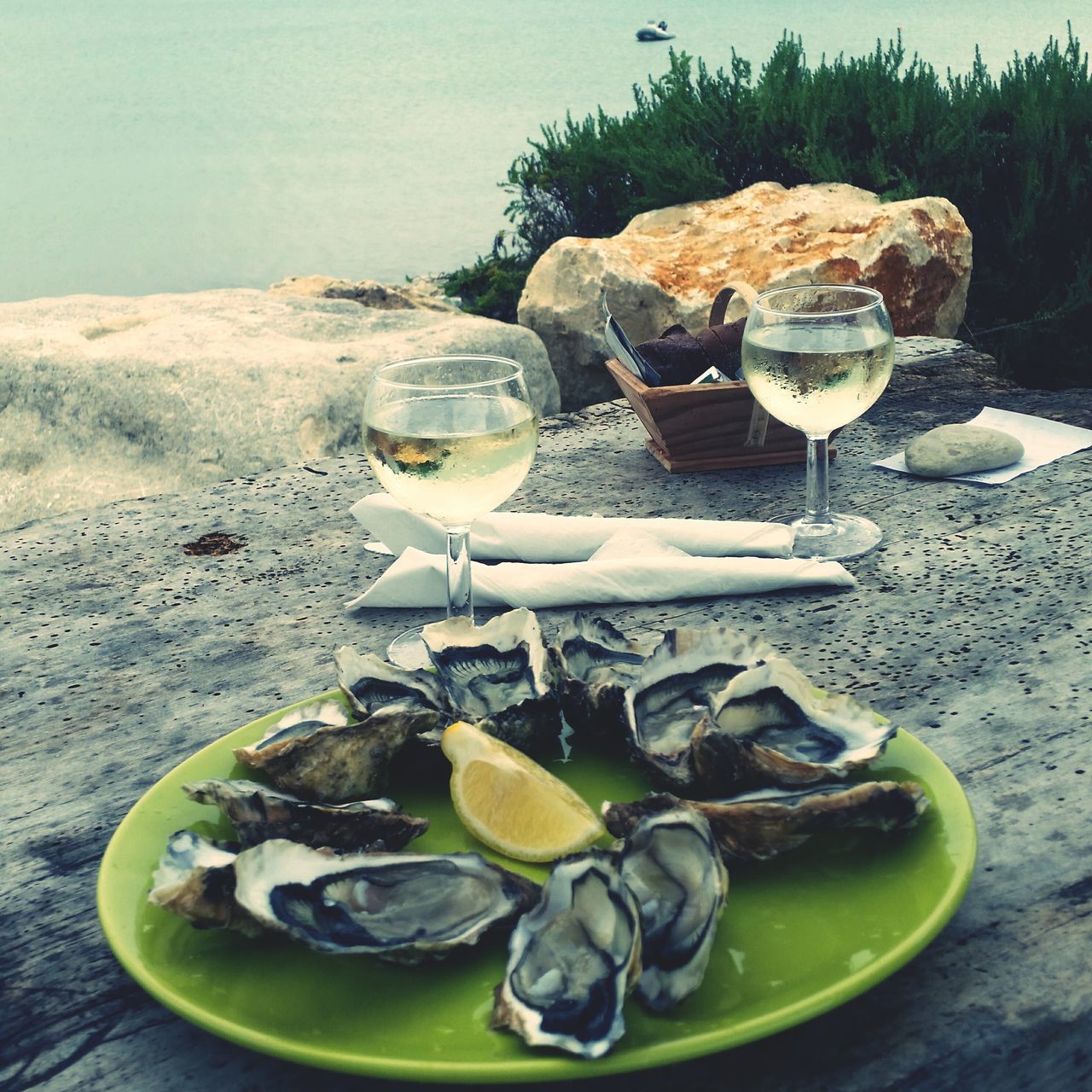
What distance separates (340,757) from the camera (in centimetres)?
100

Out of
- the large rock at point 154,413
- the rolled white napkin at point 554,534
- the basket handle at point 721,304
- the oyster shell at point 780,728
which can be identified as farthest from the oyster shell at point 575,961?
the large rock at point 154,413

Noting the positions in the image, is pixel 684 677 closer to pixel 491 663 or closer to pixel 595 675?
pixel 595 675

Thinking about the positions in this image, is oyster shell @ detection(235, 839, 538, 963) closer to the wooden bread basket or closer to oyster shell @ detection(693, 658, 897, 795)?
oyster shell @ detection(693, 658, 897, 795)

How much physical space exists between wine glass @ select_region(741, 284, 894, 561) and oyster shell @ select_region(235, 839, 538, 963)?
95 cm

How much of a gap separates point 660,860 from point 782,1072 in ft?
0.50

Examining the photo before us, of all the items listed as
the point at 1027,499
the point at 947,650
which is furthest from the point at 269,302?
the point at 947,650

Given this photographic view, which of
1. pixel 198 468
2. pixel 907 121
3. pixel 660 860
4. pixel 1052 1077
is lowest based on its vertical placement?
pixel 198 468

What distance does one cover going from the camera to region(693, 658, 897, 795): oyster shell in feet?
3.07

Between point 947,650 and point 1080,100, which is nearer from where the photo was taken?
point 947,650

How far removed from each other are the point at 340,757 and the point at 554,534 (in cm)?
76

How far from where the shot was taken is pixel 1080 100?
6.02 meters

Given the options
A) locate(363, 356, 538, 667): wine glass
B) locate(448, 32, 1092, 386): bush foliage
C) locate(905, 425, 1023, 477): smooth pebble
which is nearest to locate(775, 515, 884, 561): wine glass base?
locate(905, 425, 1023, 477): smooth pebble

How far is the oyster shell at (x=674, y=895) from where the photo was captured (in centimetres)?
77

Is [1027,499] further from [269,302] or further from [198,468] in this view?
[269,302]
